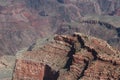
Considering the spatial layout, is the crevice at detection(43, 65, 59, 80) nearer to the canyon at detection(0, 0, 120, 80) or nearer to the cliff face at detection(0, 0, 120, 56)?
the canyon at detection(0, 0, 120, 80)

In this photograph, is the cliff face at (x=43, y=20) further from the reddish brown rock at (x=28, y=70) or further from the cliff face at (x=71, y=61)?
the reddish brown rock at (x=28, y=70)

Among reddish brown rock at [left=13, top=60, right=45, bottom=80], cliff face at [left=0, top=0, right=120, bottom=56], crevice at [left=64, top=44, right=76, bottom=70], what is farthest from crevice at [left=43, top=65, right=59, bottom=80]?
cliff face at [left=0, top=0, right=120, bottom=56]

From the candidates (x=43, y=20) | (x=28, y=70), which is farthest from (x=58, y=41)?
(x=43, y=20)

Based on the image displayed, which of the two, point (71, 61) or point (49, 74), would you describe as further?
point (49, 74)

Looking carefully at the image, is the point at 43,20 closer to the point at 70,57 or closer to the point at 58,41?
the point at 58,41

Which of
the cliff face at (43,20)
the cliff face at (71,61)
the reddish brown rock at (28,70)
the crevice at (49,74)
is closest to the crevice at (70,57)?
the cliff face at (71,61)

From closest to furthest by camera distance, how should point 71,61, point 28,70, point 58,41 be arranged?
point 71,61 → point 28,70 → point 58,41

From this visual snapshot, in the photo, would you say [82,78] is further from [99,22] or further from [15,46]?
[15,46]

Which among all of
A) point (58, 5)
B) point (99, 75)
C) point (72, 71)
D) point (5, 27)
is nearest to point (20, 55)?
point (72, 71)

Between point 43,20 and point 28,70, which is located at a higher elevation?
point 28,70
